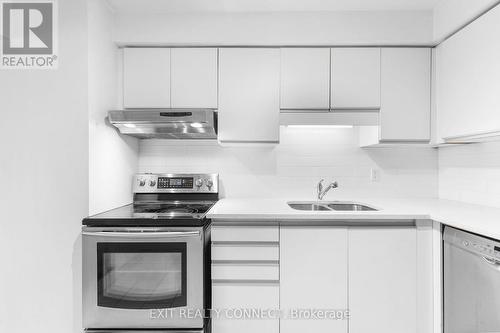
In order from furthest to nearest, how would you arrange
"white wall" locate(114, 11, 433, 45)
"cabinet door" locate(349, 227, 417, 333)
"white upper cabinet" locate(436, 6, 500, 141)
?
1. "white wall" locate(114, 11, 433, 45)
2. "cabinet door" locate(349, 227, 417, 333)
3. "white upper cabinet" locate(436, 6, 500, 141)

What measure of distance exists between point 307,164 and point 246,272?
1080 millimetres

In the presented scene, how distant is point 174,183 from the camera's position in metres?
2.40

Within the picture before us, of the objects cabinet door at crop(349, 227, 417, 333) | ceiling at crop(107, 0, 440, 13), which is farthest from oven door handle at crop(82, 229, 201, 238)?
ceiling at crop(107, 0, 440, 13)

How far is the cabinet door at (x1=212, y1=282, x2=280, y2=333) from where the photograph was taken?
5.79 ft

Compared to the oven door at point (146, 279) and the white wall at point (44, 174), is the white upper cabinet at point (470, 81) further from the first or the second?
the white wall at point (44, 174)

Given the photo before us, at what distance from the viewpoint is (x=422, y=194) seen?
2479 mm

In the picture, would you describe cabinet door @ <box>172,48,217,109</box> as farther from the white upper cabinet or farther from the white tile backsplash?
the white tile backsplash

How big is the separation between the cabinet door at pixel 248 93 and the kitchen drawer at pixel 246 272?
0.88m

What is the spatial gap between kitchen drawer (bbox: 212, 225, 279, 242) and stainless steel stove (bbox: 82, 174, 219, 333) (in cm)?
12

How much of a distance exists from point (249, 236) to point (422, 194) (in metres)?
1.59

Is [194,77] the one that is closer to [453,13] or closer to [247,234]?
[247,234]

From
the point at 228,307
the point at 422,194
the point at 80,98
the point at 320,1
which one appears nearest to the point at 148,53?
the point at 80,98

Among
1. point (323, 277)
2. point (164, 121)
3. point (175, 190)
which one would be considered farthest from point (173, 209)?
point (323, 277)

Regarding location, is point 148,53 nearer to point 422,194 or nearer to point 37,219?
point 37,219
